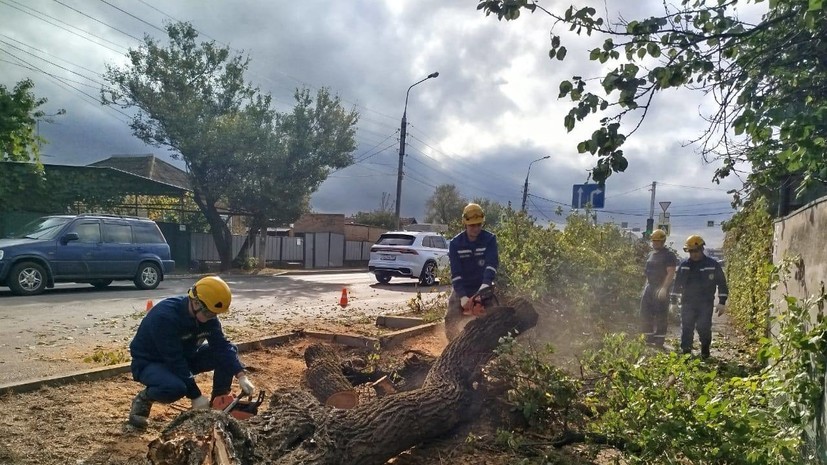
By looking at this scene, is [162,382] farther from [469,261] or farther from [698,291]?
[698,291]

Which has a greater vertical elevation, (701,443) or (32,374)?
(701,443)

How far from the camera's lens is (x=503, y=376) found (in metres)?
4.77

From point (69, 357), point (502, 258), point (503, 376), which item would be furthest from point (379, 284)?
point (503, 376)

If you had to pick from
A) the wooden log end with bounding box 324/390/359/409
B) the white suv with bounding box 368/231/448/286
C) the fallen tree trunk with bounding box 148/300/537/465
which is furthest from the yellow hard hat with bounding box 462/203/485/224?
the white suv with bounding box 368/231/448/286

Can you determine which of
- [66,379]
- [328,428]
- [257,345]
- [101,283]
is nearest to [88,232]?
[101,283]

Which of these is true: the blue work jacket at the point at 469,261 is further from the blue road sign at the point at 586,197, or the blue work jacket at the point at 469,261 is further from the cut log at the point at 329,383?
the blue road sign at the point at 586,197


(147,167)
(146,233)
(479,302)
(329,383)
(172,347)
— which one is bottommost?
(329,383)

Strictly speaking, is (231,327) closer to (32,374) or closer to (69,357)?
(69,357)

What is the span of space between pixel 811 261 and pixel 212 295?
14.2ft

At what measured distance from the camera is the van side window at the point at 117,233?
1408 centimetres

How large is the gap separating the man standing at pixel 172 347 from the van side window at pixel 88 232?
34.4ft

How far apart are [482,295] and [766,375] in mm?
2907

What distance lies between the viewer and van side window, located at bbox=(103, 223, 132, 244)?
46.2 ft

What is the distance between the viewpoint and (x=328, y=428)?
12.0 feet
